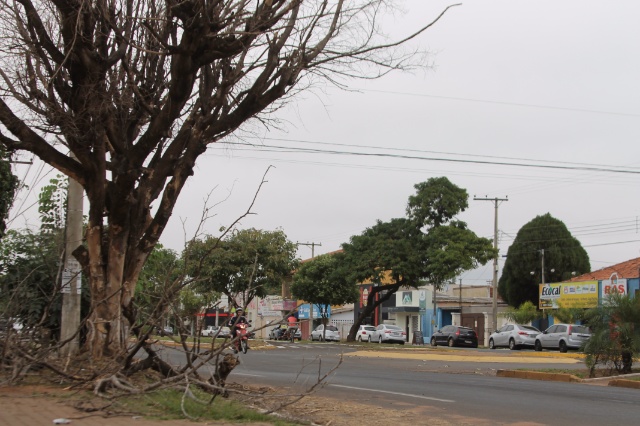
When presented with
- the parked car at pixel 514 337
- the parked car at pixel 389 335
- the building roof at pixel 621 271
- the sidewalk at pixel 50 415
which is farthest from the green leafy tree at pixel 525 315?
the sidewalk at pixel 50 415

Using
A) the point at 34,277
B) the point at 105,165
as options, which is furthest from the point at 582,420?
the point at 34,277

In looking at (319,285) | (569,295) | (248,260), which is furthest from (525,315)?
(248,260)

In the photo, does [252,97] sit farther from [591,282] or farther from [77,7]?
[591,282]

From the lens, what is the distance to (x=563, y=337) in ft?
118

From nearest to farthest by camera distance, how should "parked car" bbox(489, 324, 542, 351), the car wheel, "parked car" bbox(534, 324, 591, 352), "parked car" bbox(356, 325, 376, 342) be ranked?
"parked car" bbox(534, 324, 591, 352)
the car wheel
"parked car" bbox(489, 324, 542, 351)
"parked car" bbox(356, 325, 376, 342)

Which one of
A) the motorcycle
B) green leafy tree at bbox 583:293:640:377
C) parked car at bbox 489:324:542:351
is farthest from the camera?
parked car at bbox 489:324:542:351

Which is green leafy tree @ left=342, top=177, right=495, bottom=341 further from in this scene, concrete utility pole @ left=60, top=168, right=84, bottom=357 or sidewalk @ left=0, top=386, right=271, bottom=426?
sidewalk @ left=0, top=386, right=271, bottom=426

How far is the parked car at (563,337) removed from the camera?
35281 millimetres

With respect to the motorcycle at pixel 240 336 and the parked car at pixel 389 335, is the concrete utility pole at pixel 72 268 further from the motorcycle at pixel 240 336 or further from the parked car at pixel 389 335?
the parked car at pixel 389 335

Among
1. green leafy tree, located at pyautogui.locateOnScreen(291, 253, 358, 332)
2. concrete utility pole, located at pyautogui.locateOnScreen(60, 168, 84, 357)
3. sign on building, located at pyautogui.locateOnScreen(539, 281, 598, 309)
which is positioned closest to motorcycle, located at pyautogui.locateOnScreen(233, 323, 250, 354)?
concrete utility pole, located at pyautogui.locateOnScreen(60, 168, 84, 357)

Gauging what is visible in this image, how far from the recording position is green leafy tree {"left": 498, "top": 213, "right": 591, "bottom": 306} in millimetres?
65188

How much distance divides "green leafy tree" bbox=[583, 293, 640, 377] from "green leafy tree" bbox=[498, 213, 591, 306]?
157ft

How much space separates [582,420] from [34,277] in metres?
10.0

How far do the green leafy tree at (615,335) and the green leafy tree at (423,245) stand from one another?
21.6 meters
